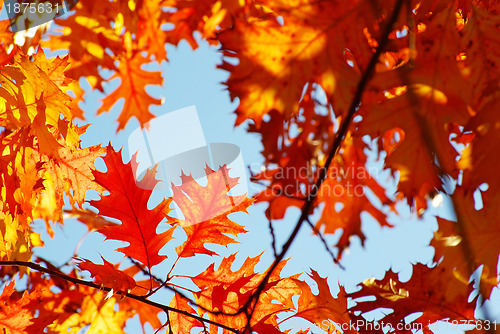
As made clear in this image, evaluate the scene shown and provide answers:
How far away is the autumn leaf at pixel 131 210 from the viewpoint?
133cm

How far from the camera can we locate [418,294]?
50.3 inches

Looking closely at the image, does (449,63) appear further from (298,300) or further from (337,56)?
(298,300)

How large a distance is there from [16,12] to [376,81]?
1379mm

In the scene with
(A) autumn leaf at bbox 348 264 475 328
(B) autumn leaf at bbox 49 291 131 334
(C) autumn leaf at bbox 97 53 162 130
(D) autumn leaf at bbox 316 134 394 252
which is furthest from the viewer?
(C) autumn leaf at bbox 97 53 162 130

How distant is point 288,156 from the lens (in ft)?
5.98

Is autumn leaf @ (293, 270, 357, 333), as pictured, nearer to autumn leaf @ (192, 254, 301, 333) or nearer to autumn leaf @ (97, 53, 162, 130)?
autumn leaf @ (192, 254, 301, 333)

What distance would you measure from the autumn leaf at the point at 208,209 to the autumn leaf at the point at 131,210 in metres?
0.07

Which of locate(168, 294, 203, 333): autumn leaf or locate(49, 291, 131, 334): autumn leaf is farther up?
locate(49, 291, 131, 334): autumn leaf

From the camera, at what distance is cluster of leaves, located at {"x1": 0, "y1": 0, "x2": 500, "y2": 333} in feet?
3.20

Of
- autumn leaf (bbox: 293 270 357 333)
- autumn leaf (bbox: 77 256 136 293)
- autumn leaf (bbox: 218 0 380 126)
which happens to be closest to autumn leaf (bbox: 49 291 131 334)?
autumn leaf (bbox: 77 256 136 293)

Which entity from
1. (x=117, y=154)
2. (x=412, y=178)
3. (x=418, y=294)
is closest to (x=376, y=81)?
(x=412, y=178)

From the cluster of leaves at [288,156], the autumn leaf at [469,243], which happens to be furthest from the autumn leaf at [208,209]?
the autumn leaf at [469,243]

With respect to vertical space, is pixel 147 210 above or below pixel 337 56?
below

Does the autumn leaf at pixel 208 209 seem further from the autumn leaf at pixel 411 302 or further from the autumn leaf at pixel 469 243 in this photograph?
the autumn leaf at pixel 469 243
